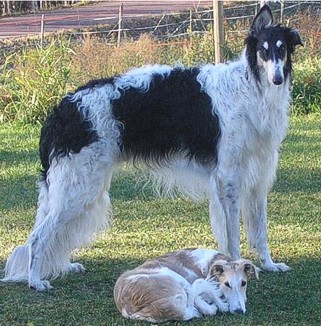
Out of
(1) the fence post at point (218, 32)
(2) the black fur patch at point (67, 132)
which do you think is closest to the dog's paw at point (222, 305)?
(2) the black fur patch at point (67, 132)

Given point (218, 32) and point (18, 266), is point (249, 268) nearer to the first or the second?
point (18, 266)

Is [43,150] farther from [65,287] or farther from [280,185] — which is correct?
[280,185]

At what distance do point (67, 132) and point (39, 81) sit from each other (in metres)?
8.24

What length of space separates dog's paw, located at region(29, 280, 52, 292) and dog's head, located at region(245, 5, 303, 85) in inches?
89.8

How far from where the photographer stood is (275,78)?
21.4 feet

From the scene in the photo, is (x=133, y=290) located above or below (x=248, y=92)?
A: below

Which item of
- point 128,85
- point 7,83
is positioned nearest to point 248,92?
point 128,85

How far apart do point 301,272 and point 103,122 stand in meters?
1.91

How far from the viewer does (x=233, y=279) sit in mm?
5578

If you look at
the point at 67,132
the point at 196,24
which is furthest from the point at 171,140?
the point at 196,24

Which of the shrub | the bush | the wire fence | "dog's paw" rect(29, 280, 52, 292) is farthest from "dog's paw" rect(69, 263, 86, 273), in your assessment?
the wire fence

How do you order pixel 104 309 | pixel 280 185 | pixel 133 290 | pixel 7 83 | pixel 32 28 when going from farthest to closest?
pixel 32 28 < pixel 7 83 < pixel 280 185 < pixel 104 309 < pixel 133 290

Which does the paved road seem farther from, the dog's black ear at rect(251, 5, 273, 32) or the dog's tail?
the dog's tail

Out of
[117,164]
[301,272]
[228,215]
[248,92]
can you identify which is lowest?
[301,272]
